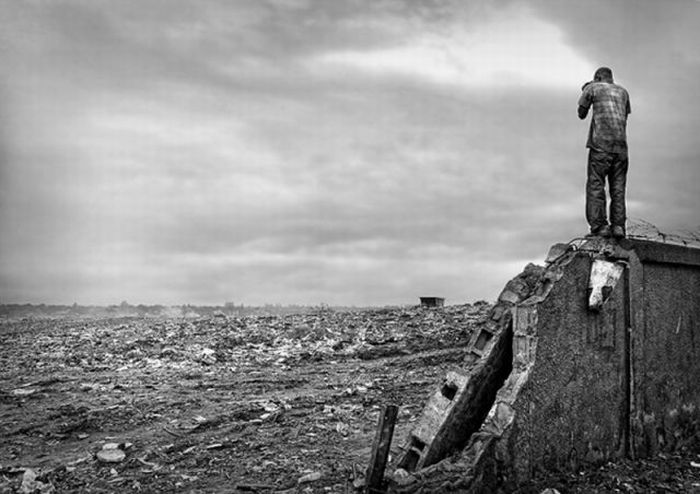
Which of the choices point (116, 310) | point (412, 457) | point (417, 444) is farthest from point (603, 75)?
point (116, 310)

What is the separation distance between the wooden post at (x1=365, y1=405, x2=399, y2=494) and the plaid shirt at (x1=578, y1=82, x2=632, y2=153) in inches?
149

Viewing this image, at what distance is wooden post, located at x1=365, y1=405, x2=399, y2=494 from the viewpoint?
3.92m

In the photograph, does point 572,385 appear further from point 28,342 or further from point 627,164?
point 28,342

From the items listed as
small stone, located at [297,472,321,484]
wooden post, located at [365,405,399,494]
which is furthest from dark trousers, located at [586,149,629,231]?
small stone, located at [297,472,321,484]

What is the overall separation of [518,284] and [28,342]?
12547 millimetres

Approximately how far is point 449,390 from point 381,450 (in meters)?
1.04

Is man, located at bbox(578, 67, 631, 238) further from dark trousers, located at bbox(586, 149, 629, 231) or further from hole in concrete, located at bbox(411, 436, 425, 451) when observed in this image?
A: hole in concrete, located at bbox(411, 436, 425, 451)

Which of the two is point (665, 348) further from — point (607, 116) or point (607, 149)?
point (607, 116)

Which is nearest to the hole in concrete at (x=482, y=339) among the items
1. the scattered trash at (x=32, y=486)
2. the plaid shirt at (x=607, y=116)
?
the plaid shirt at (x=607, y=116)

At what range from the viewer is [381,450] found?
395 centimetres

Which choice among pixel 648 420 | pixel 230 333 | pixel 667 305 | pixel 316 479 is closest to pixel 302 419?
pixel 316 479

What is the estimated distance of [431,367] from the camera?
10.1m

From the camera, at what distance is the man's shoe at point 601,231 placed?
5562mm

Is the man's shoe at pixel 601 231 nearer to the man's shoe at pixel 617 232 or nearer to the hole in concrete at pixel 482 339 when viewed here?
the man's shoe at pixel 617 232
